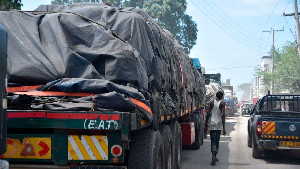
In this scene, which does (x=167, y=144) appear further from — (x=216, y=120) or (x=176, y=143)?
(x=216, y=120)

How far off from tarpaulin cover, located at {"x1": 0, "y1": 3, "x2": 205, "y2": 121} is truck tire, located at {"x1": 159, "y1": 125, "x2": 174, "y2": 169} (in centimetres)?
48

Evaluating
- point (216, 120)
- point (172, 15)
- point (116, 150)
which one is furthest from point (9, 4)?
point (172, 15)

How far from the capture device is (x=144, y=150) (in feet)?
19.5

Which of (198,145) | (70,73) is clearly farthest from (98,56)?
(198,145)

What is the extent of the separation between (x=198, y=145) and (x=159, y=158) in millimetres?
8137

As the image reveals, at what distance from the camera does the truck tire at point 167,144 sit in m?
7.64

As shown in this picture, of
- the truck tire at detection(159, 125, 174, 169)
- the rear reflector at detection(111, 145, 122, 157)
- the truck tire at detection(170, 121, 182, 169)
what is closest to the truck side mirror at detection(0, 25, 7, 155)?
the rear reflector at detection(111, 145, 122, 157)

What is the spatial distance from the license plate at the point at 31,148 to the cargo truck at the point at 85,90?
0.01 metres

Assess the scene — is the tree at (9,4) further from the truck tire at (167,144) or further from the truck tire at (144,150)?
the truck tire at (144,150)

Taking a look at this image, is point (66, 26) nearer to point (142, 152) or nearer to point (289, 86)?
point (142, 152)

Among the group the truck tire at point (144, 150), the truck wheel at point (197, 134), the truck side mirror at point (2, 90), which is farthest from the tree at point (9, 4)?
the truck side mirror at point (2, 90)

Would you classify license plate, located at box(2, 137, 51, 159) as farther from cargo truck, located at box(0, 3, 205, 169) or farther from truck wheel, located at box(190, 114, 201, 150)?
truck wheel, located at box(190, 114, 201, 150)

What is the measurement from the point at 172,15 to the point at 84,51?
4742 centimetres

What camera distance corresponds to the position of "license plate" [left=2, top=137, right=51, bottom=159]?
5.45 m
